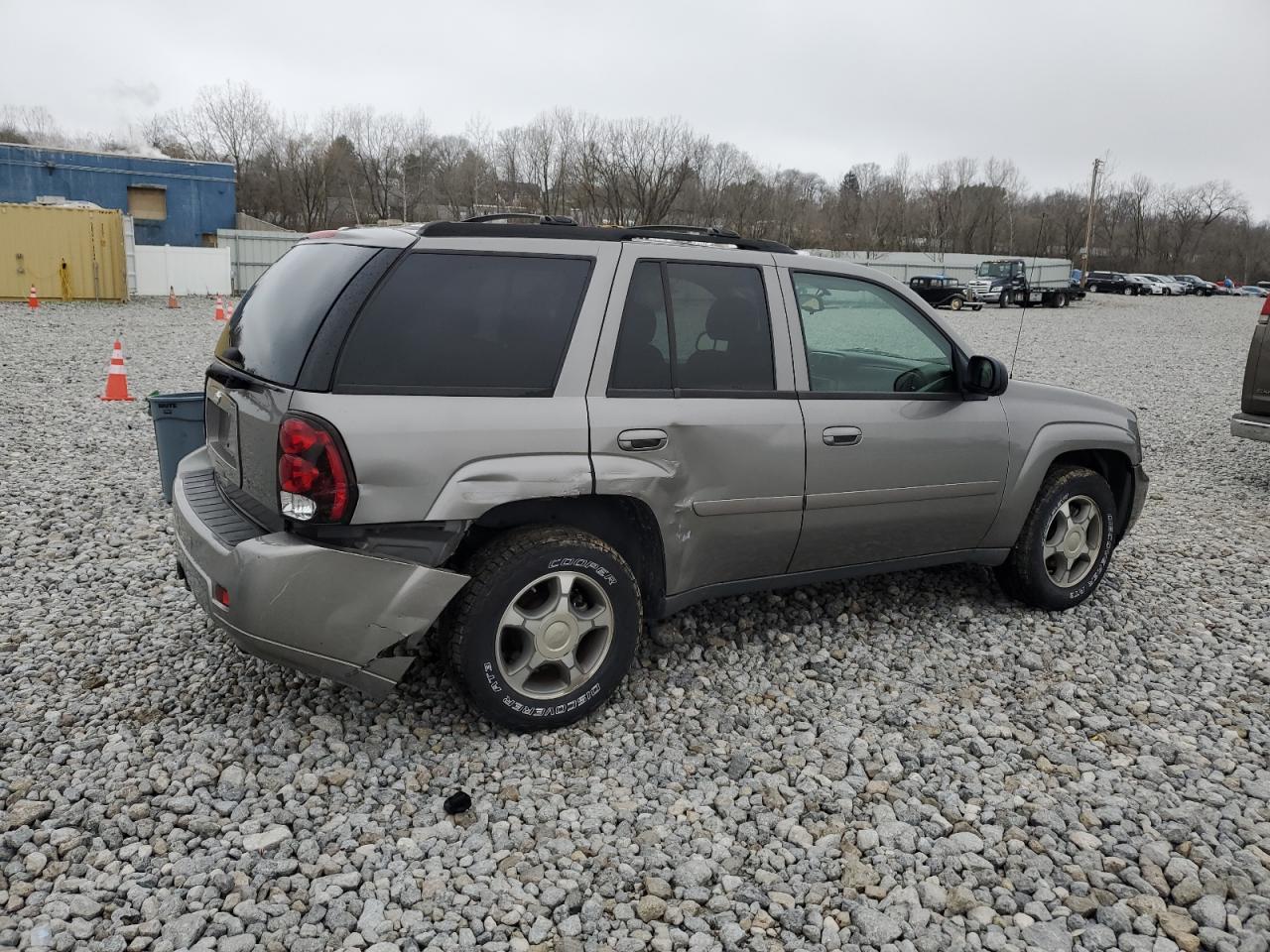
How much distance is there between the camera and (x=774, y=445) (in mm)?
3959

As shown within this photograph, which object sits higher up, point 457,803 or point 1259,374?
point 1259,374

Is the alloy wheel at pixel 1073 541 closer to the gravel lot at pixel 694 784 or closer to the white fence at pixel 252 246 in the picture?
the gravel lot at pixel 694 784

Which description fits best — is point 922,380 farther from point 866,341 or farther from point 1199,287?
point 1199,287

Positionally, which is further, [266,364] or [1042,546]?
[1042,546]

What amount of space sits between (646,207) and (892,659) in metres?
60.1

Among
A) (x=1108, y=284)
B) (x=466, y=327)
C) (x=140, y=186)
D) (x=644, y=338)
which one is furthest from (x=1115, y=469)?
(x=1108, y=284)

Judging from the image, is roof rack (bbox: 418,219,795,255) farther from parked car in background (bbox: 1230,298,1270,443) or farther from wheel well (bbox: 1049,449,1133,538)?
parked car in background (bbox: 1230,298,1270,443)

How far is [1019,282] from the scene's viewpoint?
1563 inches

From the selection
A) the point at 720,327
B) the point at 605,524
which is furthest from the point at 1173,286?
the point at 605,524

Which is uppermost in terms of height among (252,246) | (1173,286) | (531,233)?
(1173,286)

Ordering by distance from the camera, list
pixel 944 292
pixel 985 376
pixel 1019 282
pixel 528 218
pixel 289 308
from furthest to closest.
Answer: pixel 1019 282, pixel 944 292, pixel 985 376, pixel 528 218, pixel 289 308

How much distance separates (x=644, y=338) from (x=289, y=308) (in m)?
1.30

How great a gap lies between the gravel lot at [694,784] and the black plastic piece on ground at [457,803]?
7 cm

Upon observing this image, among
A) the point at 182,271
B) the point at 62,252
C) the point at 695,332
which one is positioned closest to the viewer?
the point at 695,332
